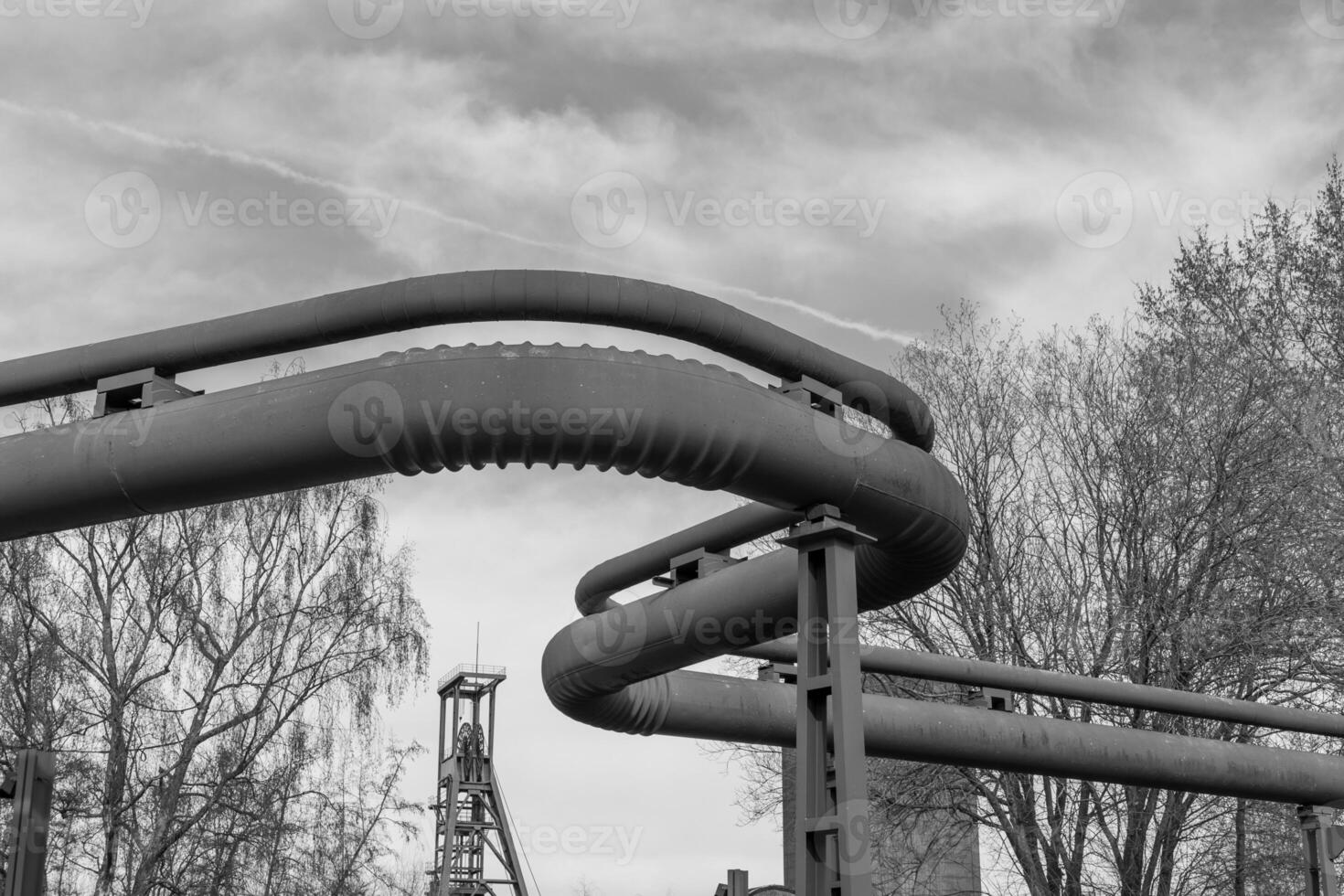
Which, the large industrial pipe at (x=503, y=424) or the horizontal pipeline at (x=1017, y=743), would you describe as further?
the horizontal pipeline at (x=1017, y=743)

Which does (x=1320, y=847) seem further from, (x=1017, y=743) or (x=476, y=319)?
(x=476, y=319)

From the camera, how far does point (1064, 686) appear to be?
1192cm

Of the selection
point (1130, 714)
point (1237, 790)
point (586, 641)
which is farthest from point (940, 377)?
point (586, 641)
